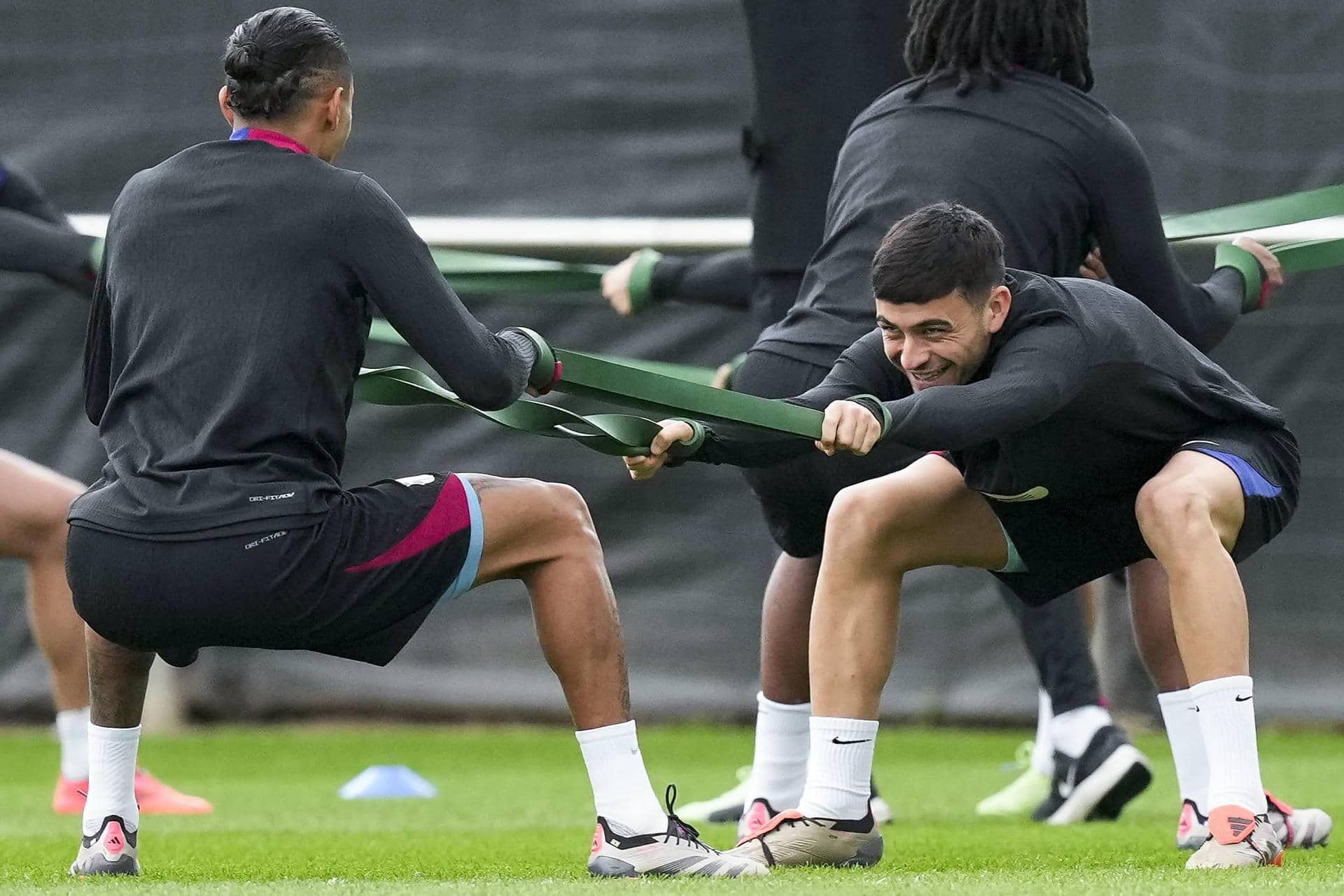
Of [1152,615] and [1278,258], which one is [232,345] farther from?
[1278,258]

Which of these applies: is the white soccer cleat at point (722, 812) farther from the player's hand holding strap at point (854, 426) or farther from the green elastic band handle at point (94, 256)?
the green elastic band handle at point (94, 256)

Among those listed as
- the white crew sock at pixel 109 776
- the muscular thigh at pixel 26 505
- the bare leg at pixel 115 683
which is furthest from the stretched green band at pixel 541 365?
the muscular thigh at pixel 26 505

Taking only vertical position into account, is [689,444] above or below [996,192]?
below

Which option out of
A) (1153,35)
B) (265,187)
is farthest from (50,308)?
(265,187)

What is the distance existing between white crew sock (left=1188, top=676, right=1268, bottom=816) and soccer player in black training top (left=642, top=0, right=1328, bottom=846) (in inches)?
16.4

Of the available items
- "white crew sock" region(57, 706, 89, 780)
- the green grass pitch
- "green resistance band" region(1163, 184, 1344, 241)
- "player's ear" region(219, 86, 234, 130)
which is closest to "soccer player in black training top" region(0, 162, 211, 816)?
"white crew sock" region(57, 706, 89, 780)

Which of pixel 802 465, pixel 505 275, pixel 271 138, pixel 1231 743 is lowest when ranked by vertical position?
pixel 1231 743

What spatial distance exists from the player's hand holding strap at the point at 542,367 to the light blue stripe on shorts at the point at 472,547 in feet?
0.63

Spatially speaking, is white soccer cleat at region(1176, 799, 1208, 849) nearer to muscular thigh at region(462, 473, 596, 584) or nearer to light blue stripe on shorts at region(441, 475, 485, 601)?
muscular thigh at region(462, 473, 596, 584)

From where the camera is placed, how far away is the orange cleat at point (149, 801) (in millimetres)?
4441

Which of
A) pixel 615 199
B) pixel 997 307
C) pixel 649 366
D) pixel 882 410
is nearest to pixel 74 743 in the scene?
pixel 649 366

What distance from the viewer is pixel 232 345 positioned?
2805 mm

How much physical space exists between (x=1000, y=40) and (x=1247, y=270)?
711 millimetres

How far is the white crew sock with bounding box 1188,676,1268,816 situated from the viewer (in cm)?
297
